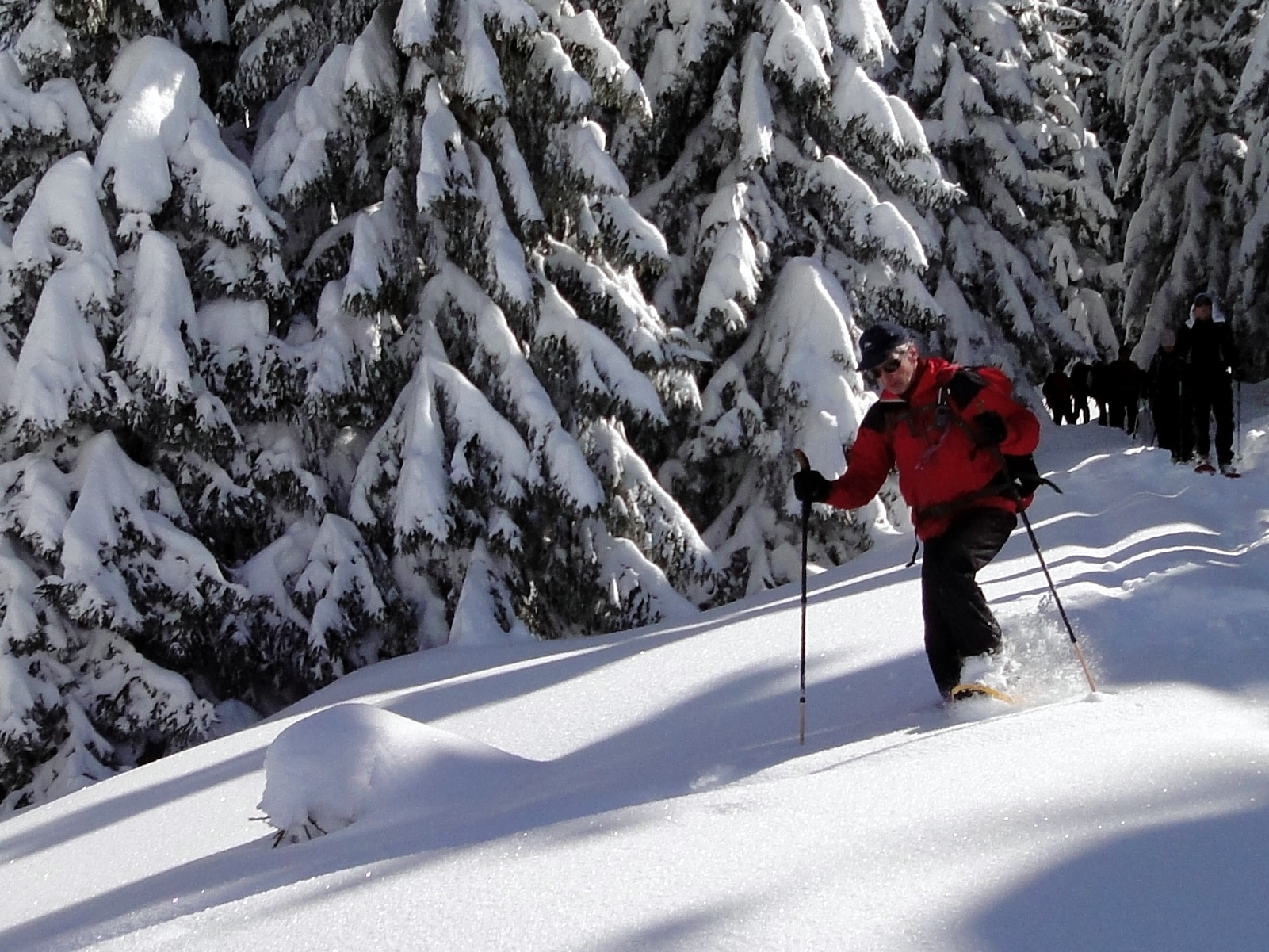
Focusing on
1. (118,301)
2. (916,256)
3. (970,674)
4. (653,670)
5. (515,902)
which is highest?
(118,301)

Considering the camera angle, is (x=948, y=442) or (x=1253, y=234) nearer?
(x=948, y=442)

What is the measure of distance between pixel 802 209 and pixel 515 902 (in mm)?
10939

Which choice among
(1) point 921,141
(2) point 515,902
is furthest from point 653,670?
(1) point 921,141

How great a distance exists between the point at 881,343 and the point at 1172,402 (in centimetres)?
1192

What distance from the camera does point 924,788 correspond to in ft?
11.1

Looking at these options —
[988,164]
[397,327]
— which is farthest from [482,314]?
[988,164]

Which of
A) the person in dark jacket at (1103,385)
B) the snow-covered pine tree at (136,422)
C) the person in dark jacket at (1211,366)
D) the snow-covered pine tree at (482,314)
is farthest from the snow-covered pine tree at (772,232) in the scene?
the person in dark jacket at (1103,385)

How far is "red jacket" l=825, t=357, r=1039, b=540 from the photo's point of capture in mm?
5090

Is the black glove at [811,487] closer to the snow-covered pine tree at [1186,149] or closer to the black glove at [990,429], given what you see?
the black glove at [990,429]

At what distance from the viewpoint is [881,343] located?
17.0ft

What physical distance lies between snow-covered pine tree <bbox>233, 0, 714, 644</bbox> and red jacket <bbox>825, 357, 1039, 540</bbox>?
4688mm

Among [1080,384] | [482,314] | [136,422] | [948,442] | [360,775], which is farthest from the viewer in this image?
[1080,384]

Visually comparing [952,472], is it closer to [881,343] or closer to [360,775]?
[881,343]

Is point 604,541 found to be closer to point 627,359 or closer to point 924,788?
point 627,359
